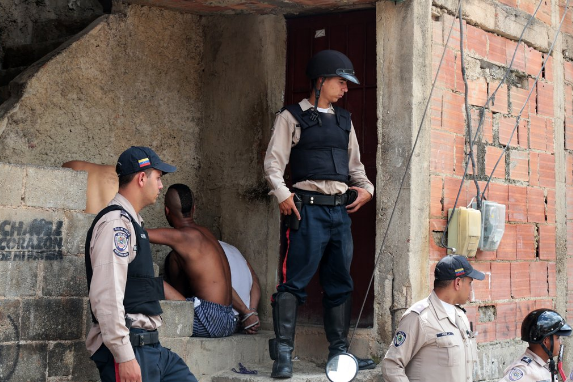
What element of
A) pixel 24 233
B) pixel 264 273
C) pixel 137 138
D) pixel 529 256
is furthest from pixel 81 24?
pixel 529 256

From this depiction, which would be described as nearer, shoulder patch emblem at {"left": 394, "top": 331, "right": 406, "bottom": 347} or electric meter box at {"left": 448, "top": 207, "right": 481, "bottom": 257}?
shoulder patch emblem at {"left": 394, "top": 331, "right": 406, "bottom": 347}

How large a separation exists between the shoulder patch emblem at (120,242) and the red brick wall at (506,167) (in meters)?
2.66

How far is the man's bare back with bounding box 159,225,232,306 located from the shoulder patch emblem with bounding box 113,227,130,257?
2.07 meters

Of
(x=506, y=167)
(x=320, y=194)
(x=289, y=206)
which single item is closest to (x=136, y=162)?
(x=289, y=206)

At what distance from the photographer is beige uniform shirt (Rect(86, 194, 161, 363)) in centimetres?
409

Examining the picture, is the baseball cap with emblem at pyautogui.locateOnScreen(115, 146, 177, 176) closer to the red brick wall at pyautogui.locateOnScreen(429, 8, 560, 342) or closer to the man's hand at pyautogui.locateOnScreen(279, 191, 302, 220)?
the man's hand at pyautogui.locateOnScreen(279, 191, 302, 220)

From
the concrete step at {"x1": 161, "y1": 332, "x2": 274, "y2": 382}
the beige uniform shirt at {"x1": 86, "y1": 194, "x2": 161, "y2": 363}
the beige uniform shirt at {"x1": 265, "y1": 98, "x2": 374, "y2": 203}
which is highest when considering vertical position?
the beige uniform shirt at {"x1": 265, "y1": 98, "x2": 374, "y2": 203}

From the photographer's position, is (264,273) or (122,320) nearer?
(122,320)

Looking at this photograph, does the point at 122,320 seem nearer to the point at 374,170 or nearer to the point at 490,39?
the point at 374,170

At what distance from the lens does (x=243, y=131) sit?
7184mm

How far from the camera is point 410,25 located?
20.4 ft

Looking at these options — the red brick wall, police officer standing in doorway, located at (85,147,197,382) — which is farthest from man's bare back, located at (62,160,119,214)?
the red brick wall

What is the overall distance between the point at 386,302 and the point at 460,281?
1.27 m

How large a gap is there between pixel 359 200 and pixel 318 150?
0.45m
